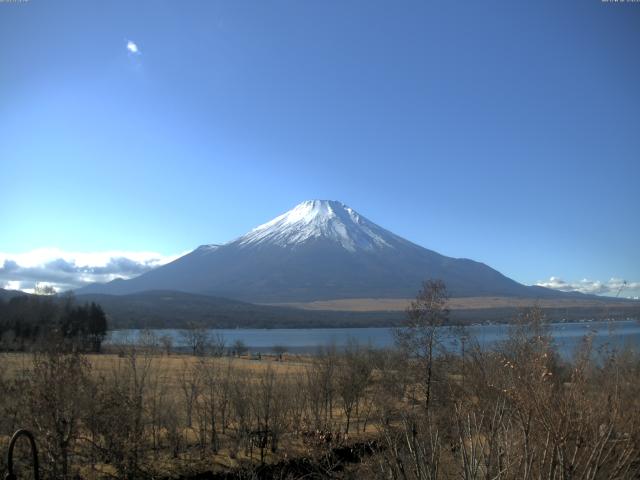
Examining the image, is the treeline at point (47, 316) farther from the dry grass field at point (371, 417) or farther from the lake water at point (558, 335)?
the dry grass field at point (371, 417)

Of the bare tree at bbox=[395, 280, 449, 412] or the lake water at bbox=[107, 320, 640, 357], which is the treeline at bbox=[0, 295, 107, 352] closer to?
the lake water at bbox=[107, 320, 640, 357]

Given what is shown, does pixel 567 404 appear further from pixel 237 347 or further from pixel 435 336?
pixel 237 347

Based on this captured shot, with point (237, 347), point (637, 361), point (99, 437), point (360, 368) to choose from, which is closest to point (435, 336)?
point (360, 368)

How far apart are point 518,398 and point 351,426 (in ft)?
69.2

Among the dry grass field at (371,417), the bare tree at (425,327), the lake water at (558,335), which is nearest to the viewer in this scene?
the dry grass field at (371,417)

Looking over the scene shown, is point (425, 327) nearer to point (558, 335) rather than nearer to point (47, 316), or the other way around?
point (558, 335)

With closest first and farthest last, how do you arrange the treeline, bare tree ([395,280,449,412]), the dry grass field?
the dry grass field, bare tree ([395,280,449,412]), the treeline

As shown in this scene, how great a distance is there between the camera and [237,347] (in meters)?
74.8

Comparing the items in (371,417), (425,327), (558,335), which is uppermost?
(558,335)

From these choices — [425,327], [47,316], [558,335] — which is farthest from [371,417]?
[47,316]

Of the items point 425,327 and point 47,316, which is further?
point 47,316

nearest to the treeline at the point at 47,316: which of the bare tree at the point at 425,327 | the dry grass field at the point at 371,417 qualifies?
the dry grass field at the point at 371,417

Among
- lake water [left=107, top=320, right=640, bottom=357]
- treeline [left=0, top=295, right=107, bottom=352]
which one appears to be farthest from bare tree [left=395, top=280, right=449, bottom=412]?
treeline [left=0, top=295, right=107, bottom=352]

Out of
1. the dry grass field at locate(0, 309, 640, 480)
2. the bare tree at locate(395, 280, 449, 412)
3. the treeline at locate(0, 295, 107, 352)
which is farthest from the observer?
the treeline at locate(0, 295, 107, 352)
